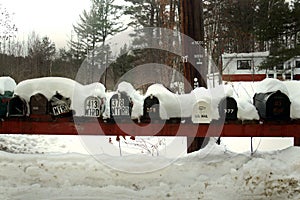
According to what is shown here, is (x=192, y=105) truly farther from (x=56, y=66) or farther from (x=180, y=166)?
(x=56, y=66)

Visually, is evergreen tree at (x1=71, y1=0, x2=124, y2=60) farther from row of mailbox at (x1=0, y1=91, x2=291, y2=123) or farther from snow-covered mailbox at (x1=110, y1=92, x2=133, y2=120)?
snow-covered mailbox at (x1=110, y1=92, x2=133, y2=120)

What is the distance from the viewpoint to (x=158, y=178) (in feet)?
8.99

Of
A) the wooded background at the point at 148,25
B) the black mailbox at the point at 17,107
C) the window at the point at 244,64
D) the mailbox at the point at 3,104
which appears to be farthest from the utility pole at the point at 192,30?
the window at the point at 244,64

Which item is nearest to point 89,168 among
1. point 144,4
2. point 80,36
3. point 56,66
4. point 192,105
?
point 192,105

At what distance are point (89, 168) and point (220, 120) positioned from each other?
118 centimetres

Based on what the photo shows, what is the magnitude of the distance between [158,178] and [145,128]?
1.39ft

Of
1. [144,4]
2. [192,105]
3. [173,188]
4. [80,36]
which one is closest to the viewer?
[173,188]

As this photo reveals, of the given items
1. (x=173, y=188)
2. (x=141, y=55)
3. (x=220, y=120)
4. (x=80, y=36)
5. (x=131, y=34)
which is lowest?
(x=173, y=188)

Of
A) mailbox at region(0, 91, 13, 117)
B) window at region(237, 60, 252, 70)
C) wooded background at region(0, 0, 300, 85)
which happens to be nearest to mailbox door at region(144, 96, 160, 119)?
mailbox at region(0, 91, 13, 117)

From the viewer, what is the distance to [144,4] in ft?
31.3

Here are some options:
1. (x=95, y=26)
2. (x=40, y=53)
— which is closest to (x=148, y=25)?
(x=95, y=26)

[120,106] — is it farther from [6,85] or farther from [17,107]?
[6,85]

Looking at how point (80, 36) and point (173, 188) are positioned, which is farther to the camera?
point (80, 36)

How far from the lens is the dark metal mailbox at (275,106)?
267 cm
